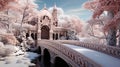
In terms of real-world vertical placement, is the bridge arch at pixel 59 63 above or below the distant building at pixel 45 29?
below

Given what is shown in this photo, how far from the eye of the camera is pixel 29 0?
44500mm

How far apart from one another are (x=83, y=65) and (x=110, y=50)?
5054 millimetres

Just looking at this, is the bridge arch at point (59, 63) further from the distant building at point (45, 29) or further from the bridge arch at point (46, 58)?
the distant building at point (45, 29)

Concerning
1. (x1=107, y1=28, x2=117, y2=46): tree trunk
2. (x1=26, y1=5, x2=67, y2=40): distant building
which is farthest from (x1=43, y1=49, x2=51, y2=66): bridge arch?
(x1=107, y1=28, x2=117, y2=46): tree trunk

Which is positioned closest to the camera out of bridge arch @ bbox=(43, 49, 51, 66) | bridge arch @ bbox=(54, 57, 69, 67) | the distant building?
bridge arch @ bbox=(54, 57, 69, 67)

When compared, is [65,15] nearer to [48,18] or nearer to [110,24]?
[48,18]

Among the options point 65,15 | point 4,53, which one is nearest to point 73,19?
point 65,15

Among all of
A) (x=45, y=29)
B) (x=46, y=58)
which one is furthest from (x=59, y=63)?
(x=45, y=29)

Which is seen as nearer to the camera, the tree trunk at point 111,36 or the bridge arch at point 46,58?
the tree trunk at point 111,36

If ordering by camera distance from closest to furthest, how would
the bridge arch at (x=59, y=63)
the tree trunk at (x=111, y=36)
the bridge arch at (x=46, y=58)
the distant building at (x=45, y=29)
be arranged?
the tree trunk at (x=111, y=36), the bridge arch at (x=59, y=63), the bridge arch at (x=46, y=58), the distant building at (x=45, y=29)

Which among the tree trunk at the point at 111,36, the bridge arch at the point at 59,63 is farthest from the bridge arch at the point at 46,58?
the tree trunk at the point at 111,36

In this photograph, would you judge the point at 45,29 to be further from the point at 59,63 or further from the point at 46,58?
the point at 59,63

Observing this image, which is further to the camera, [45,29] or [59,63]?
[45,29]

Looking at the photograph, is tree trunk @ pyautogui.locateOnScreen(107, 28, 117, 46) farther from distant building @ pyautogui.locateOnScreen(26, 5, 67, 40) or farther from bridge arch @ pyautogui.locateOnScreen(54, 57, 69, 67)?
distant building @ pyautogui.locateOnScreen(26, 5, 67, 40)
